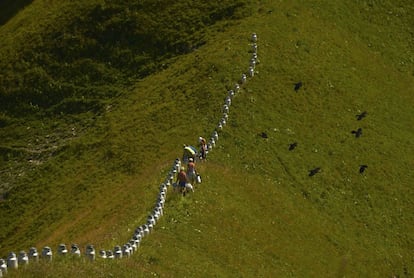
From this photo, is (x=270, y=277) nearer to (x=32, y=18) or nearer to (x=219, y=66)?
(x=219, y=66)

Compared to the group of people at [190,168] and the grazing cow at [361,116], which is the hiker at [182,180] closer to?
the group of people at [190,168]

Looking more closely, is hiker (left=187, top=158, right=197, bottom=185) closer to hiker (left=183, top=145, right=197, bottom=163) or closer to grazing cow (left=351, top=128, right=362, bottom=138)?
hiker (left=183, top=145, right=197, bottom=163)

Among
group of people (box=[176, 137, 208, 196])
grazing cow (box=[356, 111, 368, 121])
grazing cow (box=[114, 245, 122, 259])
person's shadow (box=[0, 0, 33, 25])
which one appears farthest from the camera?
person's shadow (box=[0, 0, 33, 25])

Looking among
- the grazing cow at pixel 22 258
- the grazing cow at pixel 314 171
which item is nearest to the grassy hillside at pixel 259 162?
the grazing cow at pixel 314 171

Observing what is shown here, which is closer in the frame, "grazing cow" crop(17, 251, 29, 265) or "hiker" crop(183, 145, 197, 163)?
"grazing cow" crop(17, 251, 29, 265)

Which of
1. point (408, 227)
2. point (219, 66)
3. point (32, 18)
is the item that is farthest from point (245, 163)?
point (32, 18)

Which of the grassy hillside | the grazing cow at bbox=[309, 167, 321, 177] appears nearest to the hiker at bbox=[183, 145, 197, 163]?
the grassy hillside

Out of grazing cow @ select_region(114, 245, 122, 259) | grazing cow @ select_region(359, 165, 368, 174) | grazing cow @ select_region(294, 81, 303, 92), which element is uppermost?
grazing cow @ select_region(114, 245, 122, 259)
